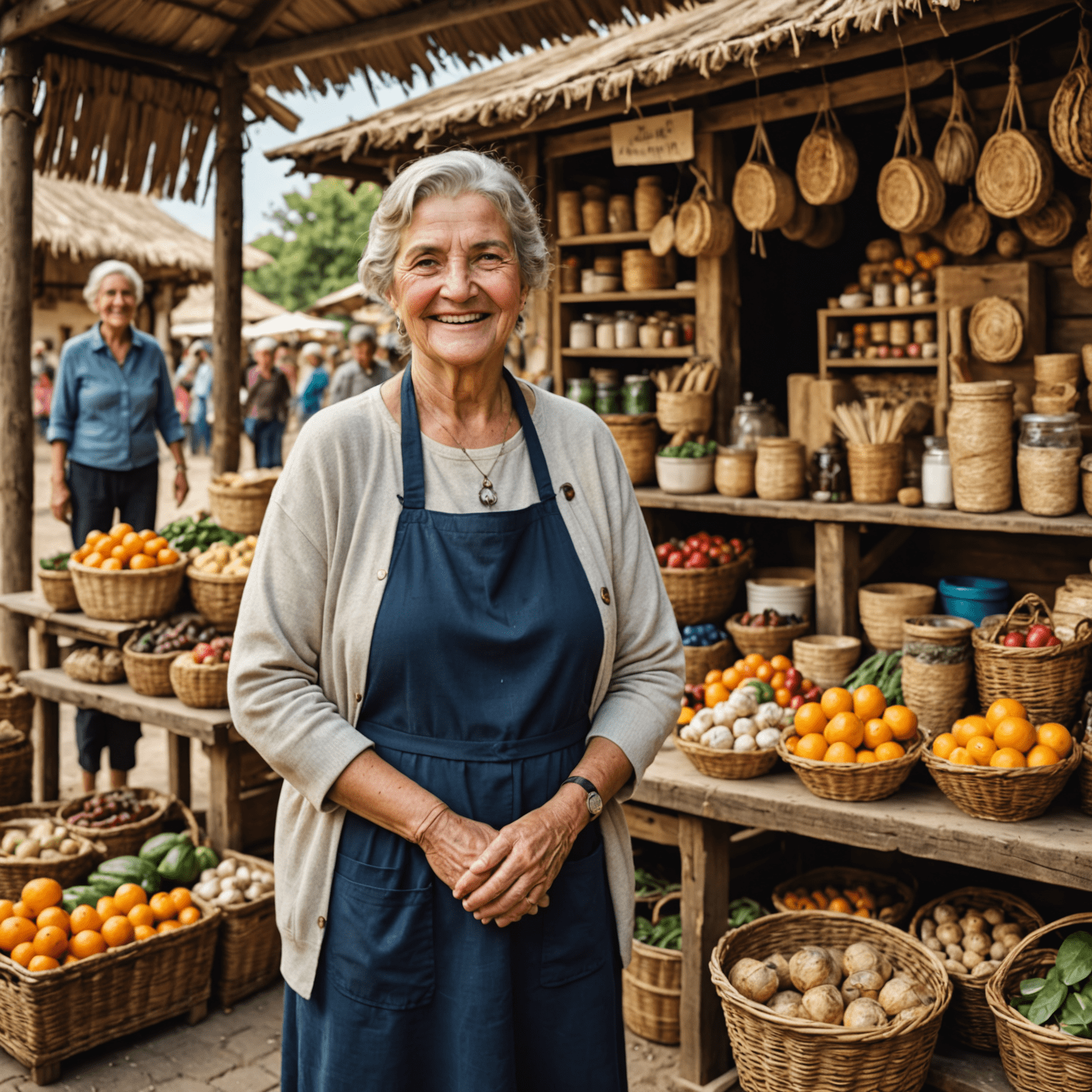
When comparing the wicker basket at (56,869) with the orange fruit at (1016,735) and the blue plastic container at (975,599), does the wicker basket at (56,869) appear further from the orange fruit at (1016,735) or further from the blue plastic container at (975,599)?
the blue plastic container at (975,599)

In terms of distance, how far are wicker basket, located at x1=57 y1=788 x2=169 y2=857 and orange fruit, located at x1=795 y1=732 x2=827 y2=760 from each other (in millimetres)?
2404

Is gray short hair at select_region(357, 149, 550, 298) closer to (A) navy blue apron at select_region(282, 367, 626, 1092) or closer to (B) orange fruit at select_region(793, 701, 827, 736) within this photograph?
(A) navy blue apron at select_region(282, 367, 626, 1092)

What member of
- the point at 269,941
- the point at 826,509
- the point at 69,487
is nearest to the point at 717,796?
the point at 826,509

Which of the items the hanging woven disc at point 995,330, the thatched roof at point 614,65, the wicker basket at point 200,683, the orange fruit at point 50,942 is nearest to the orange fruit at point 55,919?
the orange fruit at point 50,942

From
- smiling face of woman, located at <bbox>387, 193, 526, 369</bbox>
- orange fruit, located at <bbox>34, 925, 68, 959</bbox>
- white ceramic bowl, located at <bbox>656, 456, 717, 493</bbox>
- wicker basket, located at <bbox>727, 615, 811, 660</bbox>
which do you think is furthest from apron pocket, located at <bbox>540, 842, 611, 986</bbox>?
white ceramic bowl, located at <bbox>656, 456, 717, 493</bbox>

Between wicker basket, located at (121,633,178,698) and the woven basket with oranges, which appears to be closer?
the woven basket with oranges

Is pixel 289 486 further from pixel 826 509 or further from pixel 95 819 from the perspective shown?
pixel 95 819

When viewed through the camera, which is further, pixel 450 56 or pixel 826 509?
pixel 450 56

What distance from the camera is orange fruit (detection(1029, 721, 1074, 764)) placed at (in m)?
2.85

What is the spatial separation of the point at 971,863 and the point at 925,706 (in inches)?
26.4

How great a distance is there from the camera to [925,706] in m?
3.37

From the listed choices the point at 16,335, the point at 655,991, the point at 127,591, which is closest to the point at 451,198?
the point at 655,991

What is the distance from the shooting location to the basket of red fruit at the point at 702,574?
4.28 metres

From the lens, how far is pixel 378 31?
514 cm
